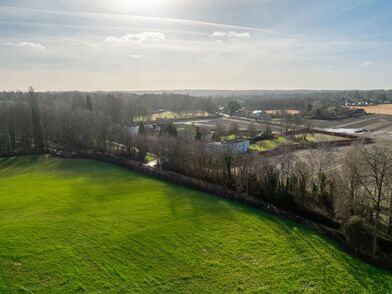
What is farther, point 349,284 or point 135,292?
point 349,284

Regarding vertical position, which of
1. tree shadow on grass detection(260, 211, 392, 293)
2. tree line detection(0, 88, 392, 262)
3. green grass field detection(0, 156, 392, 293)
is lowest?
tree shadow on grass detection(260, 211, 392, 293)

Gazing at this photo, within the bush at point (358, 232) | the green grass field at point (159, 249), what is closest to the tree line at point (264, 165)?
the bush at point (358, 232)

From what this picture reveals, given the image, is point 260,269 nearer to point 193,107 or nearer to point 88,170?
point 88,170

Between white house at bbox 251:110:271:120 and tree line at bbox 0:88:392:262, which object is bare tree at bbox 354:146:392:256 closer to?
tree line at bbox 0:88:392:262

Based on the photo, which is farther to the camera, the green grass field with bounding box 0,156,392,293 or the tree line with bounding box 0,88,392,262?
the tree line with bounding box 0,88,392,262

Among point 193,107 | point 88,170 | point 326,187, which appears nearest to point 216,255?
point 326,187

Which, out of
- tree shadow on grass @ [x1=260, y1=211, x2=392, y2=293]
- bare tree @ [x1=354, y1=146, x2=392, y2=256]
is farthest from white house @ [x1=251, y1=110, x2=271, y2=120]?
tree shadow on grass @ [x1=260, y1=211, x2=392, y2=293]

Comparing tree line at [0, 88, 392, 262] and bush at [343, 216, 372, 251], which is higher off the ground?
tree line at [0, 88, 392, 262]

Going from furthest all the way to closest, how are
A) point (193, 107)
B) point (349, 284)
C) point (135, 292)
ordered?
point (193, 107) < point (349, 284) < point (135, 292)
